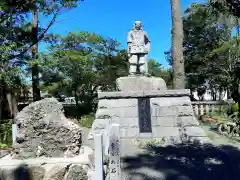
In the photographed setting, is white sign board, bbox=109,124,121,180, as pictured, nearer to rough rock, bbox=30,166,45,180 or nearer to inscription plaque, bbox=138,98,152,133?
rough rock, bbox=30,166,45,180

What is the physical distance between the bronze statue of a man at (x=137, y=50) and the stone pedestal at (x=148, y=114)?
1.02 m

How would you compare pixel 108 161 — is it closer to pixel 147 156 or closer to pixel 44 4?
pixel 147 156

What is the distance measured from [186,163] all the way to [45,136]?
322cm

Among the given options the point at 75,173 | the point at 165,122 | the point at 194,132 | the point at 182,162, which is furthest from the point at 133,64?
the point at 75,173

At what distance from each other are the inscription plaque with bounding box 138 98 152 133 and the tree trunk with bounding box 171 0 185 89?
2.99 metres

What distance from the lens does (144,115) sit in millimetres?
8250

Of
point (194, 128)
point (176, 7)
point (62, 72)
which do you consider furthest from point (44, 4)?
point (194, 128)

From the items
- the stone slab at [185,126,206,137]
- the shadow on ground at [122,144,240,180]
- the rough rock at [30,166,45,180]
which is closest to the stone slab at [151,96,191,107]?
the stone slab at [185,126,206,137]

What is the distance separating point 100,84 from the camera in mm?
18953

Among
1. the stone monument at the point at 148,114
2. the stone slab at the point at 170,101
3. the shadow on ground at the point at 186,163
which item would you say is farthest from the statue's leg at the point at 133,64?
the shadow on ground at the point at 186,163

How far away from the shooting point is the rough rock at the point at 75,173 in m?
2.87

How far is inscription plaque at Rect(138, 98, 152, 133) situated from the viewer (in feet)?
26.8

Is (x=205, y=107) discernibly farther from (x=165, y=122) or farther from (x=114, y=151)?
(x=114, y=151)

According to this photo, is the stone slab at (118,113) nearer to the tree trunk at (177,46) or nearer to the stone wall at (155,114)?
the stone wall at (155,114)
